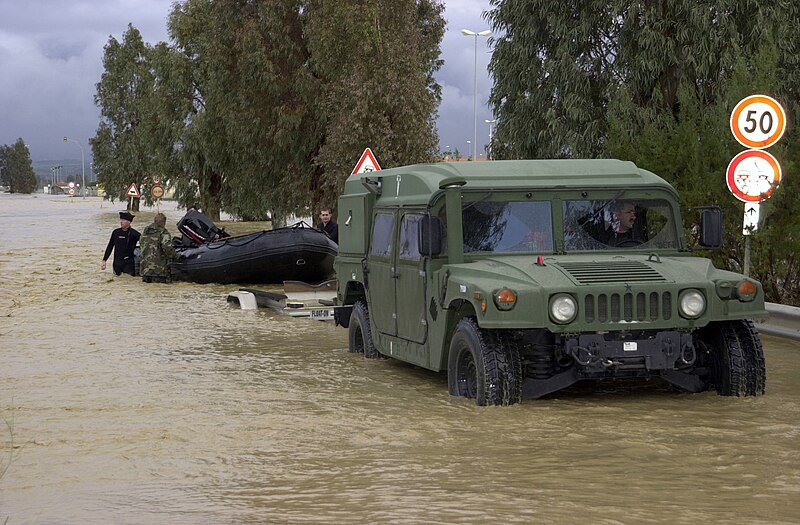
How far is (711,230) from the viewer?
11.5 meters

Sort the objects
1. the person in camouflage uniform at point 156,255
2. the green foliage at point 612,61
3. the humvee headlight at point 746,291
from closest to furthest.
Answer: the humvee headlight at point 746,291 → the green foliage at point 612,61 → the person in camouflage uniform at point 156,255

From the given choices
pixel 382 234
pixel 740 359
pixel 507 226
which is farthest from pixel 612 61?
pixel 740 359

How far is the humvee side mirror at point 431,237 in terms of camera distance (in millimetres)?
10891

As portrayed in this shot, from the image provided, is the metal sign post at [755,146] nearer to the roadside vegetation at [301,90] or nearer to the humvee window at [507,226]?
the humvee window at [507,226]

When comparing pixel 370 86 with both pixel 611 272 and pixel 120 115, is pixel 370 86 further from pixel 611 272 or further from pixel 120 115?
pixel 120 115

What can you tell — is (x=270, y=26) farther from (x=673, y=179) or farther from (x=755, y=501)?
(x=755, y=501)

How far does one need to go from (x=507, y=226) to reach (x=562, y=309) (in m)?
1.57

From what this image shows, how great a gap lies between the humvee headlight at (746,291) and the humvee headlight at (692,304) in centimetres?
38

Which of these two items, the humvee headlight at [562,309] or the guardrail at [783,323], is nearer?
the humvee headlight at [562,309]

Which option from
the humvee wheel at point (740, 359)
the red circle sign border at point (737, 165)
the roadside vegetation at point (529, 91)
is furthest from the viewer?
the roadside vegetation at point (529, 91)

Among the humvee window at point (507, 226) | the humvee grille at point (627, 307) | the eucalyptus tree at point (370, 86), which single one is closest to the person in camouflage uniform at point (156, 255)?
the eucalyptus tree at point (370, 86)

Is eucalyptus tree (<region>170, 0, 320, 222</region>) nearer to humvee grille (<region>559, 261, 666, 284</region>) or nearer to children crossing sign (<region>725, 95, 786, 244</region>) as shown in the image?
children crossing sign (<region>725, 95, 786, 244</region>)

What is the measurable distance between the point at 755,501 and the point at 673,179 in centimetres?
1130

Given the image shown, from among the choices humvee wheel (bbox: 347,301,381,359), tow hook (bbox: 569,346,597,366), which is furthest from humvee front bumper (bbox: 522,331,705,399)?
humvee wheel (bbox: 347,301,381,359)
